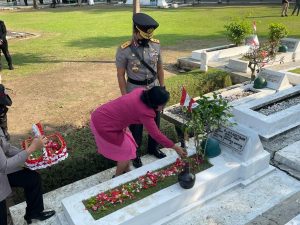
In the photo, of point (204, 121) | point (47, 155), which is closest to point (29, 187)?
point (47, 155)

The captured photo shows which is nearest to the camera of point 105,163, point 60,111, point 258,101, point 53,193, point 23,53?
point 53,193

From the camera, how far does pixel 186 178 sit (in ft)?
13.2

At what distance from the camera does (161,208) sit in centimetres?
392

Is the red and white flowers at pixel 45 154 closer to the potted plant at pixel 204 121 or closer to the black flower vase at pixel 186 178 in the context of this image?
the black flower vase at pixel 186 178

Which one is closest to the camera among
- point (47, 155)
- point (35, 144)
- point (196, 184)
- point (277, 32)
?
point (35, 144)

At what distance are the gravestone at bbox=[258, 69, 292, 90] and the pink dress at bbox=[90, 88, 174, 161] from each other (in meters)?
4.74

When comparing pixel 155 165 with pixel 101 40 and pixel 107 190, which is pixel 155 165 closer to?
pixel 107 190

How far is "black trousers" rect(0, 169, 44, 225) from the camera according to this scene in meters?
3.58

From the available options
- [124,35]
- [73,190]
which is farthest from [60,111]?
[124,35]

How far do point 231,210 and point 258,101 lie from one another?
9.68 feet

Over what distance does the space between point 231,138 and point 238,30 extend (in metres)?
7.63

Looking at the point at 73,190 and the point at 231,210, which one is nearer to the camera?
the point at 231,210

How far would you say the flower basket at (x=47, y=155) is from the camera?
12.3ft

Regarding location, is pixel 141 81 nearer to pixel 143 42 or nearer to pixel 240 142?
pixel 143 42
